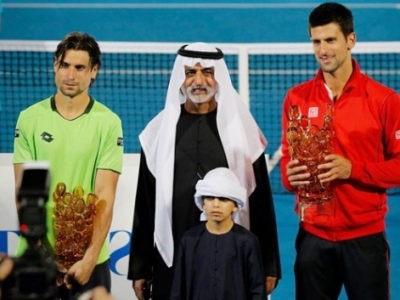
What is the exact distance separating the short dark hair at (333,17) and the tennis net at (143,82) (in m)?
4.82

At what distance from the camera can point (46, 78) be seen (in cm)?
1162

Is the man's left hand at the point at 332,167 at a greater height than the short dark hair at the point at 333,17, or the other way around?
the short dark hair at the point at 333,17

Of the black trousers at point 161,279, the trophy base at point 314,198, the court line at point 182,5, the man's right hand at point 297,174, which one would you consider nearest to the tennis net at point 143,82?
the court line at point 182,5

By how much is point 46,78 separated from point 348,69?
259 inches

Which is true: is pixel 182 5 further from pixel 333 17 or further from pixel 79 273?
pixel 79 273

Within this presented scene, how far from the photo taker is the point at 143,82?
11938mm

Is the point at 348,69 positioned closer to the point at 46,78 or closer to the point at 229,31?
the point at 46,78

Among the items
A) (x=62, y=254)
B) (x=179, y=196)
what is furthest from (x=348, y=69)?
(x=62, y=254)

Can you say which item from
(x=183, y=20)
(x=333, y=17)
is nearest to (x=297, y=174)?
(x=333, y=17)

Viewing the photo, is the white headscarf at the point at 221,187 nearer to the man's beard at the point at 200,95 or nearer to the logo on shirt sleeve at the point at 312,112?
the man's beard at the point at 200,95

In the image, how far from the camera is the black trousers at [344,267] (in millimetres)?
5523

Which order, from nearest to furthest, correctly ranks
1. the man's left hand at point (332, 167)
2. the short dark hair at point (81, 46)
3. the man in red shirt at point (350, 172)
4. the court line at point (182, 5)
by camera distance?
the man's left hand at point (332, 167)
the man in red shirt at point (350, 172)
the short dark hair at point (81, 46)
the court line at point (182, 5)

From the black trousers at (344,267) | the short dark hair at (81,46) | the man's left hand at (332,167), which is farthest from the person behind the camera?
the short dark hair at (81,46)

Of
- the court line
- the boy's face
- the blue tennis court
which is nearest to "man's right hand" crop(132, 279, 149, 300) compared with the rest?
the boy's face
